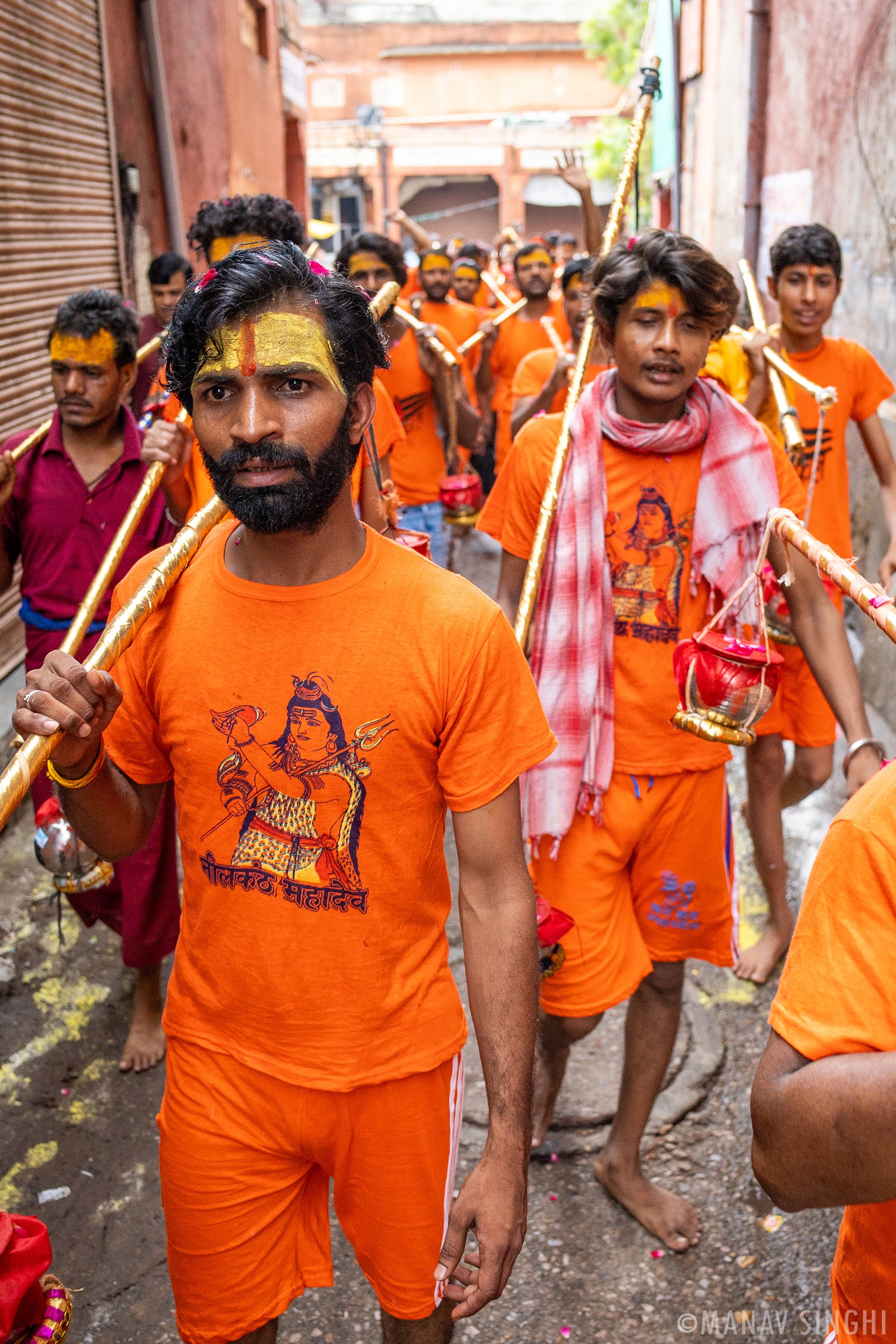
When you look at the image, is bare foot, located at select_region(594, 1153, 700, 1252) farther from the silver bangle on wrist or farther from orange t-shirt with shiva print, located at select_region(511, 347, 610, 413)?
orange t-shirt with shiva print, located at select_region(511, 347, 610, 413)

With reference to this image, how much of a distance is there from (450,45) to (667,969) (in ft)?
111

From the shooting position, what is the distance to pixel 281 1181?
1939 mm

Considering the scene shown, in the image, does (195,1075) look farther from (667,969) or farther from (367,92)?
(367,92)

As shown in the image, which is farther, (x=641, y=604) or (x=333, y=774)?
(x=641, y=604)

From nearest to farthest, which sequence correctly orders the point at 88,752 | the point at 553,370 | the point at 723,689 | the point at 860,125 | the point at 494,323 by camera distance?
the point at 88,752 < the point at 723,689 < the point at 553,370 < the point at 860,125 < the point at 494,323

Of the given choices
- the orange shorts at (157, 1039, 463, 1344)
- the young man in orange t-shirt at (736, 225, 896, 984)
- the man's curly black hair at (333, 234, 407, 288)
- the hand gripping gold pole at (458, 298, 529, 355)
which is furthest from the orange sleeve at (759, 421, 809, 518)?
the hand gripping gold pole at (458, 298, 529, 355)

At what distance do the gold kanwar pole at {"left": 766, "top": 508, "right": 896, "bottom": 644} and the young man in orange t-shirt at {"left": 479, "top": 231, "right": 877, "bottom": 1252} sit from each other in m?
0.37

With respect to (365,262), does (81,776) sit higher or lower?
lower

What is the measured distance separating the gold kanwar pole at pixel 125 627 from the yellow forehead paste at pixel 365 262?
3.60 metres

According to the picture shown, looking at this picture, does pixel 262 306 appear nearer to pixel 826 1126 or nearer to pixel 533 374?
pixel 826 1126

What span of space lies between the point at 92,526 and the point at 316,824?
2085mm

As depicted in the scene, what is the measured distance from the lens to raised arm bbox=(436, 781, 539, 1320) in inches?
69.1

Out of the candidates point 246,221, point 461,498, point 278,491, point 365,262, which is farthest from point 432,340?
point 278,491

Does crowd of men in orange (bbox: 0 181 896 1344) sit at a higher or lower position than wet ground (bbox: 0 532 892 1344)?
higher
